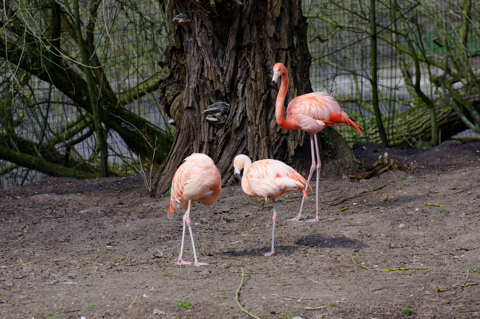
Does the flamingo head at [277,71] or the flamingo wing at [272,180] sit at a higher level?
the flamingo head at [277,71]

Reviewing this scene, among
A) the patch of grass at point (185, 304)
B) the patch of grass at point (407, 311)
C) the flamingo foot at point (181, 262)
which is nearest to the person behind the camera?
the patch of grass at point (407, 311)

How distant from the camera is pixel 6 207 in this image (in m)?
5.48

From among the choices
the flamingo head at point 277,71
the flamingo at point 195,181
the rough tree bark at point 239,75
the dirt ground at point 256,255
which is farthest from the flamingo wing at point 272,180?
the rough tree bark at point 239,75

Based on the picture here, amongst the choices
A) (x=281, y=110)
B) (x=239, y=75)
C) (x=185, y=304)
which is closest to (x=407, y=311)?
(x=185, y=304)

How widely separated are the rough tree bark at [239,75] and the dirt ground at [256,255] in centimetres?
54

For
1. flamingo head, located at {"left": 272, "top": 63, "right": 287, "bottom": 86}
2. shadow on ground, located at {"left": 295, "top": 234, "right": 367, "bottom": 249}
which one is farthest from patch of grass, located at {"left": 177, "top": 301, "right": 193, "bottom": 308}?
flamingo head, located at {"left": 272, "top": 63, "right": 287, "bottom": 86}

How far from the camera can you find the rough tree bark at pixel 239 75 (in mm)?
5328

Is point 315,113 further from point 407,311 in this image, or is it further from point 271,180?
point 407,311

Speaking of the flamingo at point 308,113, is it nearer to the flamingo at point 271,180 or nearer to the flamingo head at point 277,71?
the flamingo head at point 277,71

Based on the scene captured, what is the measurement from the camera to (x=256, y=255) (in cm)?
370

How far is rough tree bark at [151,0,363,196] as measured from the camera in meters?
5.33

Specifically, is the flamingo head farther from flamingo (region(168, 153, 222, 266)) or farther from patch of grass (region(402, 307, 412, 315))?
patch of grass (region(402, 307, 412, 315))

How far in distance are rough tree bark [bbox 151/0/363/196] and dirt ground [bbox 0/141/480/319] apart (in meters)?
0.54

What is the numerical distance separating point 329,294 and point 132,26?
644cm
